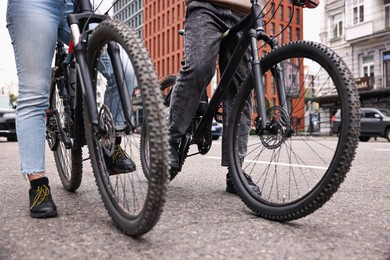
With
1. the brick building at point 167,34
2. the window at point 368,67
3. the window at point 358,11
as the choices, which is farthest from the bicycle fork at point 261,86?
the brick building at point 167,34

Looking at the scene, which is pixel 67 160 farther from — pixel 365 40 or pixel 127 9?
pixel 365 40

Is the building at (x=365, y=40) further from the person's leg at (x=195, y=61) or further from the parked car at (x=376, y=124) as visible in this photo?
the person's leg at (x=195, y=61)

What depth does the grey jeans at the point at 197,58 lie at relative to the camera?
255 centimetres

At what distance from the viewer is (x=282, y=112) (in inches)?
84.5

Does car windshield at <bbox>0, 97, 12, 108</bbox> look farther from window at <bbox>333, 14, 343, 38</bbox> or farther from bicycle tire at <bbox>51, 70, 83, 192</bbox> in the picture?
window at <bbox>333, 14, 343, 38</bbox>

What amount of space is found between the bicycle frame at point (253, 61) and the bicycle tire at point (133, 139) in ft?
2.12

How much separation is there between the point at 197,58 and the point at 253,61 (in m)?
0.41

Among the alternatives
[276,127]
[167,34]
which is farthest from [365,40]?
[167,34]

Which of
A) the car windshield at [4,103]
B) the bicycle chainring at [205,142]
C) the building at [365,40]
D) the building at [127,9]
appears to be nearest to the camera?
the building at [127,9]

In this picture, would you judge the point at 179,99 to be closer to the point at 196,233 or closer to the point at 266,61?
the point at 266,61

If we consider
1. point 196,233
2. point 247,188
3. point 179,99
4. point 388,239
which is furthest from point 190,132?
point 388,239

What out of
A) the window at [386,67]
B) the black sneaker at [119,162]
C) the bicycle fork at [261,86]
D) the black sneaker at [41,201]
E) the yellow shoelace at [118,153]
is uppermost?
the window at [386,67]

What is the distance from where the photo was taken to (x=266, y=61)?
2240 millimetres

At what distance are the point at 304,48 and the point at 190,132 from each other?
3.36 ft
